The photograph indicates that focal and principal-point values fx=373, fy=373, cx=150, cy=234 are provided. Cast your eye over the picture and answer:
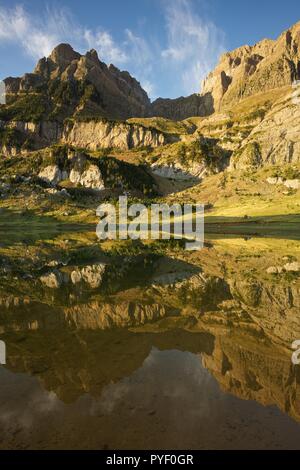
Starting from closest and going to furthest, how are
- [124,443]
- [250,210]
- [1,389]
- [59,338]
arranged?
[124,443] → [1,389] → [59,338] → [250,210]

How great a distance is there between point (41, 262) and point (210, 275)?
93.7 ft

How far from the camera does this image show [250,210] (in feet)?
615

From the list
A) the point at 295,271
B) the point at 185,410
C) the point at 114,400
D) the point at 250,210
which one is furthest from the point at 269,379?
the point at 250,210

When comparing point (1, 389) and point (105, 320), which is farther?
point (105, 320)

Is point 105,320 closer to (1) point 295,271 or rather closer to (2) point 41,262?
(1) point 295,271

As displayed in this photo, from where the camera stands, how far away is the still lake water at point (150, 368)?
39.9ft

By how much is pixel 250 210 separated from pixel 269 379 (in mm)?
178111

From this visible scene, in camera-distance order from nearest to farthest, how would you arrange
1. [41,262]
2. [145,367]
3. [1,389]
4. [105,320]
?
[1,389] → [145,367] → [105,320] → [41,262]

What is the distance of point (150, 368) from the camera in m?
17.8

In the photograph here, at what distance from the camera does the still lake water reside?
479 inches

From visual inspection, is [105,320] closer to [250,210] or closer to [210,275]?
[210,275]

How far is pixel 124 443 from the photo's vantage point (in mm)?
11414
